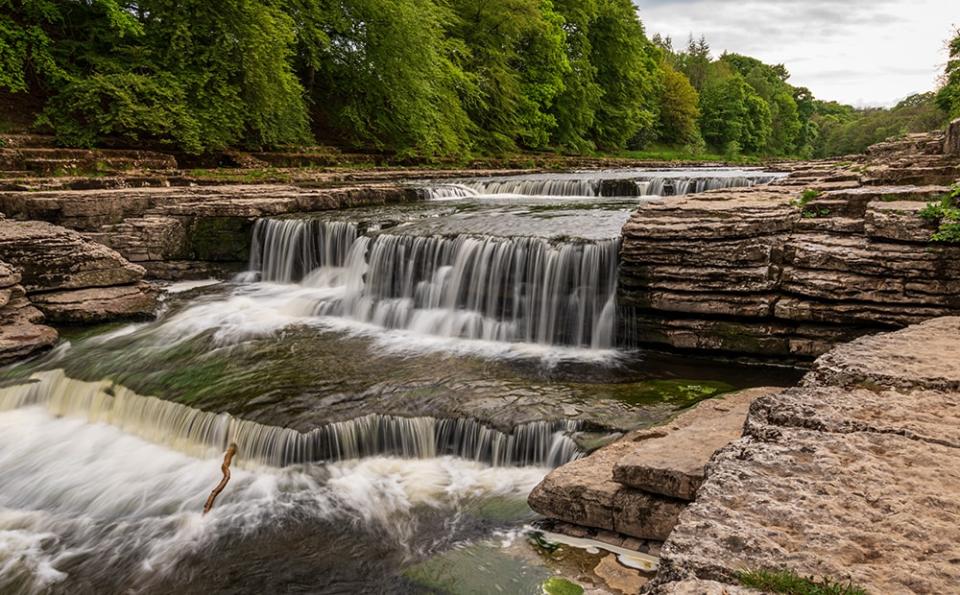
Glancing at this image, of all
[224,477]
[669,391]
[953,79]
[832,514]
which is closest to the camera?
[832,514]

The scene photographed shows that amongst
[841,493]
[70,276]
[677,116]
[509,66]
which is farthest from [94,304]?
[677,116]

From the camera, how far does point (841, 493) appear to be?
2.37 meters

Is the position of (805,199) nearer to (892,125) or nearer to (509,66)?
(509,66)

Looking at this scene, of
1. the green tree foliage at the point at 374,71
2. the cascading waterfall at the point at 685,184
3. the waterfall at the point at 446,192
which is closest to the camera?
the waterfall at the point at 446,192

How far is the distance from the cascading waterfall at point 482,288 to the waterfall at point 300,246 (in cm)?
45

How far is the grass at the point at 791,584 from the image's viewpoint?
1849mm

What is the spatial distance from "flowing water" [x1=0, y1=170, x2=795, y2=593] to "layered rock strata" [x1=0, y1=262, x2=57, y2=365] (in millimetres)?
307

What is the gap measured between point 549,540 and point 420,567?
3.28 feet

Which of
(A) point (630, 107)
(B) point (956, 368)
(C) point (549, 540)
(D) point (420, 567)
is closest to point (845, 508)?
(B) point (956, 368)

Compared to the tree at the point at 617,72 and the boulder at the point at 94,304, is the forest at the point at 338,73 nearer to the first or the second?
the tree at the point at 617,72

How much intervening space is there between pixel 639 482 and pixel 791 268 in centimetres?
422

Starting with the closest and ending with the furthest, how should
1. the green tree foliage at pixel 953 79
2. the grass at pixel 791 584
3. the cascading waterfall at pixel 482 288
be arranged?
the grass at pixel 791 584, the cascading waterfall at pixel 482 288, the green tree foliage at pixel 953 79

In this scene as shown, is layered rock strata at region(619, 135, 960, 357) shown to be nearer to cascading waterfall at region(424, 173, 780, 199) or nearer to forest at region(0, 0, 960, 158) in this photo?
cascading waterfall at region(424, 173, 780, 199)

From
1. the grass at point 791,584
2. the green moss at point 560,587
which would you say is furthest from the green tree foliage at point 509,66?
the grass at point 791,584
